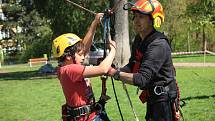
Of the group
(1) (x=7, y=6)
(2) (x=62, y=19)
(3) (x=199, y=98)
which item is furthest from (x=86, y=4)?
(1) (x=7, y=6)

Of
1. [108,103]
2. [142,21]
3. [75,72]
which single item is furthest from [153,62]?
[108,103]

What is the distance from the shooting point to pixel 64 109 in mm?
5305

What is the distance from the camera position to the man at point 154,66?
4438 millimetres

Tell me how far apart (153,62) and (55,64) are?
Result: 35.1 metres

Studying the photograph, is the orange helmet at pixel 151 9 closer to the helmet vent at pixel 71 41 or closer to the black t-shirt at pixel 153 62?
the black t-shirt at pixel 153 62

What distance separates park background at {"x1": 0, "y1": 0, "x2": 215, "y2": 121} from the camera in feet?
39.4

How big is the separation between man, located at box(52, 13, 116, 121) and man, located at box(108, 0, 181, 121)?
452 millimetres

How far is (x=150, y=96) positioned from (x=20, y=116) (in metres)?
7.73

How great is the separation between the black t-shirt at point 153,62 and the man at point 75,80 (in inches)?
17.1

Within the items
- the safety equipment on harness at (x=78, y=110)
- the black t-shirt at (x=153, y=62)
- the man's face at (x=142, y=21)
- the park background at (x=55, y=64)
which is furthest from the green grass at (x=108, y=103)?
the man's face at (x=142, y=21)

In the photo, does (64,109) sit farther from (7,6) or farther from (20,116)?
(7,6)

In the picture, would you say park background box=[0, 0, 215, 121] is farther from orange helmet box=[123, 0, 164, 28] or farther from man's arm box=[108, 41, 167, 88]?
man's arm box=[108, 41, 167, 88]

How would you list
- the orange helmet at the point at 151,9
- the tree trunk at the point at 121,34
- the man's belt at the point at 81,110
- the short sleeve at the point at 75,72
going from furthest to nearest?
the tree trunk at the point at 121,34 < the man's belt at the point at 81,110 < the short sleeve at the point at 75,72 < the orange helmet at the point at 151,9

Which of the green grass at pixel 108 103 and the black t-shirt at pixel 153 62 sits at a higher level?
the black t-shirt at pixel 153 62
